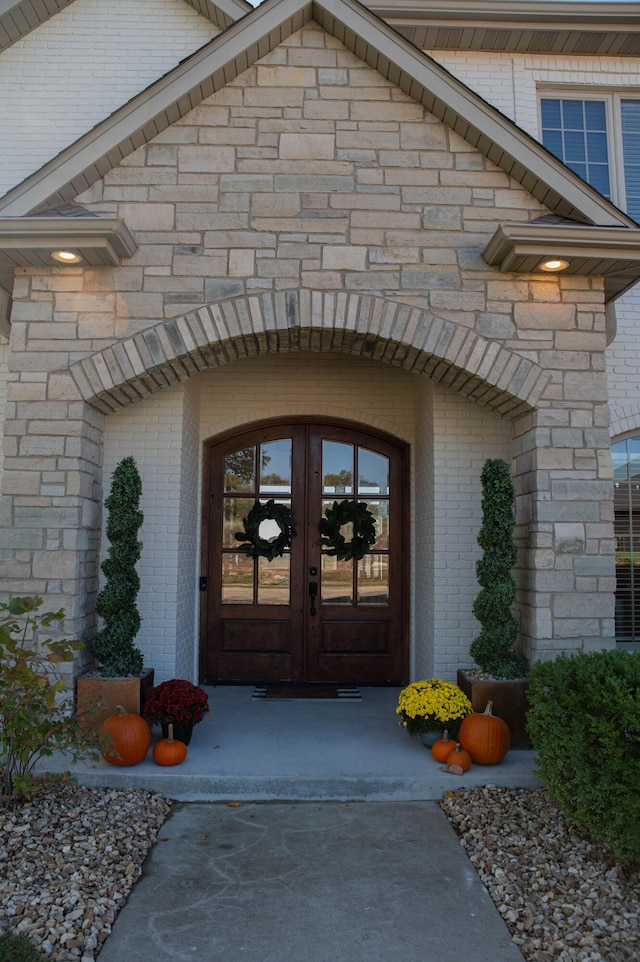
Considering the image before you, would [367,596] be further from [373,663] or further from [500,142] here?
[500,142]

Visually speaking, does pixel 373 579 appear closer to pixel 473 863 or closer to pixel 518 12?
pixel 473 863

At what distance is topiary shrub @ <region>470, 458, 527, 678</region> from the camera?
185 inches

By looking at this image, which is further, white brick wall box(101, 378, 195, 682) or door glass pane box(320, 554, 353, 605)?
door glass pane box(320, 554, 353, 605)

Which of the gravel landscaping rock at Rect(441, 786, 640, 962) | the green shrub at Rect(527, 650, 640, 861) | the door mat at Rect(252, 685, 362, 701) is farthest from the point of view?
the door mat at Rect(252, 685, 362, 701)

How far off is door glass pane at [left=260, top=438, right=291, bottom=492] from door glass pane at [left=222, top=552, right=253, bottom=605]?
0.71 meters

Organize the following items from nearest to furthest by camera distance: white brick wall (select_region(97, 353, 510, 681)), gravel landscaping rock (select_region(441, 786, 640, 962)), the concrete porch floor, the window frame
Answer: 1. gravel landscaping rock (select_region(441, 786, 640, 962))
2. the concrete porch floor
3. white brick wall (select_region(97, 353, 510, 681))
4. the window frame

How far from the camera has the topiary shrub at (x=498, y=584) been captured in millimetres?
4699

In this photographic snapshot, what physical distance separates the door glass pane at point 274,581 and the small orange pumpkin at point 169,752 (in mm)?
2448

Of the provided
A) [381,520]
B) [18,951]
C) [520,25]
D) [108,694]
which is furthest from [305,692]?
[520,25]

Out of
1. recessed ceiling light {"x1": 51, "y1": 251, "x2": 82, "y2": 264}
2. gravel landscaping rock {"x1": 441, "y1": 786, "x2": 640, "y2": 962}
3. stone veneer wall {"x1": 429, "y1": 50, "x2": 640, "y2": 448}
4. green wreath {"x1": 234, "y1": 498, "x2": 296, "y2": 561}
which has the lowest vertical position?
gravel landscaping rock {"x1": 441, "y1": 786, "x2": 640, "y2": 962}

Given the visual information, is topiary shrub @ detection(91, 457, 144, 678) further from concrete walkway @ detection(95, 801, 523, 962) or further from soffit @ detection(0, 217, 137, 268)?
soffit @ detection(0, 217, 137, 268)

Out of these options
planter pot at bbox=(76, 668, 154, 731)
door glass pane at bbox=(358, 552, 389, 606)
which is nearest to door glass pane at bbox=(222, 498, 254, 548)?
door glass pane at bbox=(358, 552, 389, 606)

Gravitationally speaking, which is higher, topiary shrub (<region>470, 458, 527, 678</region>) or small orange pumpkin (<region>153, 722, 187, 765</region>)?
topiary shrub (<region>470, 458, 527, 678</region>)

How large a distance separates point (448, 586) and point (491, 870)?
2.69 m
